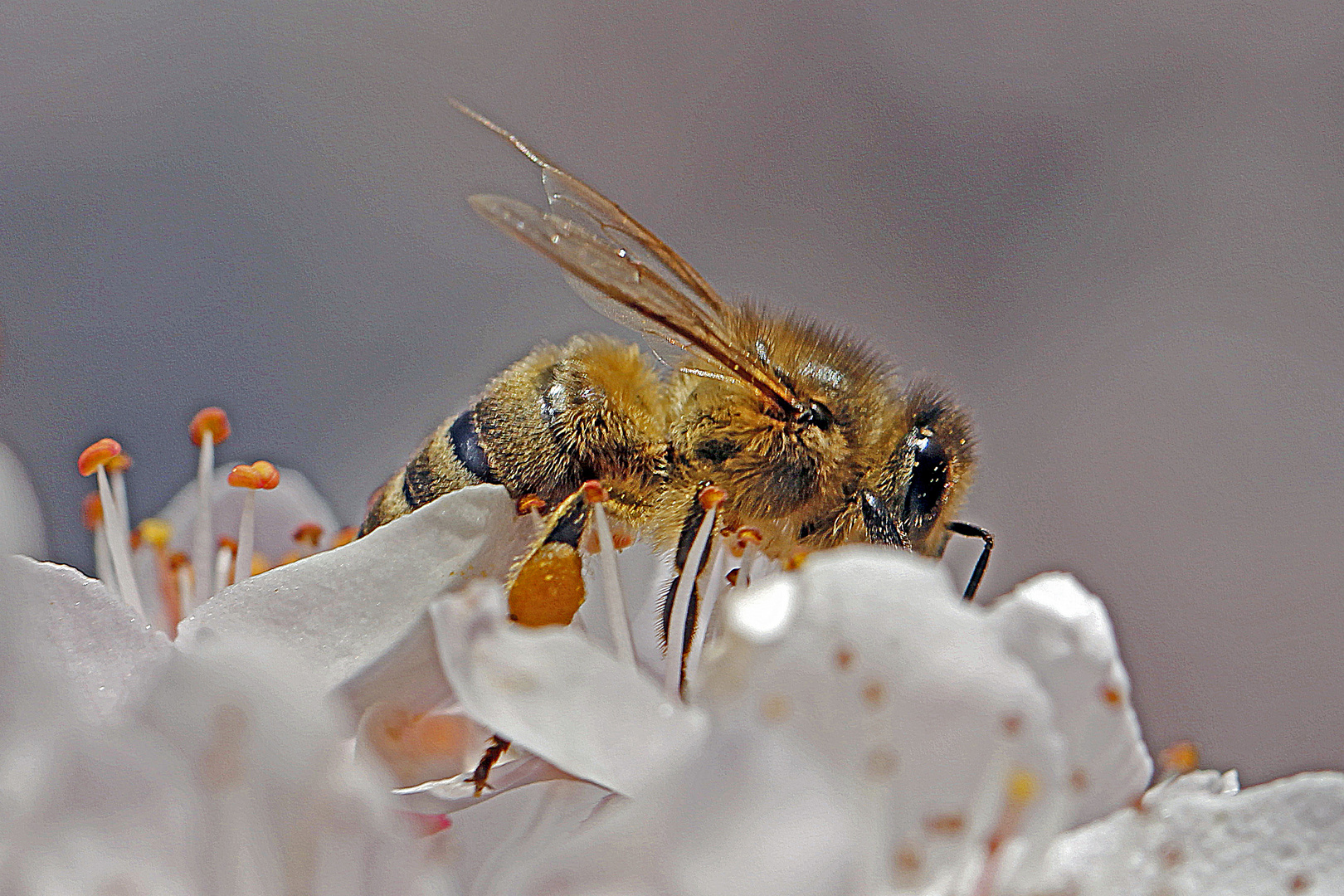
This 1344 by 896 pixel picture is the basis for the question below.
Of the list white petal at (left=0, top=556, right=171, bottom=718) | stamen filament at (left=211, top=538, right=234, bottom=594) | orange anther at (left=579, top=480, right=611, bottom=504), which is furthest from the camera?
stamen filament at (left=211, top=538, right=234, bottom=594)

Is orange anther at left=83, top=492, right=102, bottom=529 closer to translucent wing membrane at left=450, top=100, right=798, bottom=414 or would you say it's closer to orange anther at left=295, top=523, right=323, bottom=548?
orange anther at left=295, top=523, right=323, bottom=548

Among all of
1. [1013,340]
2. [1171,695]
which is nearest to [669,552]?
[1171,695]

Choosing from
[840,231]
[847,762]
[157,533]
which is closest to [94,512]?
[157,533]

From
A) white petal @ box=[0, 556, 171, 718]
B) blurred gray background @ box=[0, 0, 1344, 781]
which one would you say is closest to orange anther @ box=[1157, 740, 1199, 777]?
white petal @ box=[0, 556, 171, 718]

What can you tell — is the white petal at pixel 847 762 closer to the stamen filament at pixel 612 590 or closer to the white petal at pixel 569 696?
the white petal at pixel 569 696

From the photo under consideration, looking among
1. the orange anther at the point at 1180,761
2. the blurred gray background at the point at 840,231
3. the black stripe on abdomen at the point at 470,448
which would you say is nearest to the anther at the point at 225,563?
the black stripe on abdomen at the point at 470,448

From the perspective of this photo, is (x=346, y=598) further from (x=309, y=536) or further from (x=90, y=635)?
(x=309, y=536)

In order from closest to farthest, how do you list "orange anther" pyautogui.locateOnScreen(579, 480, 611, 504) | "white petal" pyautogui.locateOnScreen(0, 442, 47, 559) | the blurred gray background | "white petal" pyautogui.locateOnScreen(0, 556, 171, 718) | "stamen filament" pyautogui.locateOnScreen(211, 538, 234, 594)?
"white petal" pyautogui.locateOnScreen(0, 442, 47, 559) → "white petal" pyautogui.locateOnScreen(0, 556, 171, 718) → "orange anther" pyautogui.locateOnScreen(579, 480, 611, 504) → "stamen filament" pyautogui.locateOnScreen(211, 538, 234, 594) → the blurred gray background

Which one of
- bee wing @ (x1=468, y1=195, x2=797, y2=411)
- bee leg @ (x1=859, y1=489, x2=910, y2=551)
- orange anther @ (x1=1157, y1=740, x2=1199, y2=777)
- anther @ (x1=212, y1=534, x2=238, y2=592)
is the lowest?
anther @ (x1=212, y1=534, x2=238, y2=592)

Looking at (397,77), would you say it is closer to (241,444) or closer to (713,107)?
(713,107)
